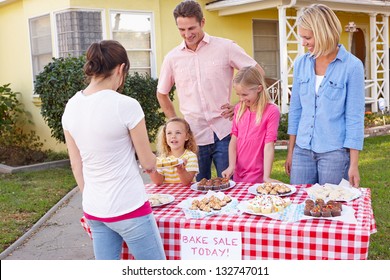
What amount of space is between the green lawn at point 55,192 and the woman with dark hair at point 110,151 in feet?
8.23

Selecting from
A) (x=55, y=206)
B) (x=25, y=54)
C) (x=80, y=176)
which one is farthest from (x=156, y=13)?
(x=80, y=176)

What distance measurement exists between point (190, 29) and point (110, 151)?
1789 mm

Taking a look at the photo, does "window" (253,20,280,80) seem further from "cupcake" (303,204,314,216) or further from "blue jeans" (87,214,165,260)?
"blue jeans" (87,214,165,260)

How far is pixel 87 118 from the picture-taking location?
7.66 ft

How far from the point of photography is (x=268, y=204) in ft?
9.24

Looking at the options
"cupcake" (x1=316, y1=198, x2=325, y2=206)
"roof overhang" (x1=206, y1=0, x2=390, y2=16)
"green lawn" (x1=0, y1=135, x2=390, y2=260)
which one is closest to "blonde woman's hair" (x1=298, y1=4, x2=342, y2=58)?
"cupcake" (x1=316, y1=198, x2=325, y2=206)

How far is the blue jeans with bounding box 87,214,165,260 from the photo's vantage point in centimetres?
247

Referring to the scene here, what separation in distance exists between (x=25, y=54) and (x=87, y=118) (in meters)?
9.01

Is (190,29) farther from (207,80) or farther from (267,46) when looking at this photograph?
(267,46)

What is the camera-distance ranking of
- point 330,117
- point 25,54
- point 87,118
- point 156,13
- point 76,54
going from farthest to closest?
point 25,54
point 156,13
point 76,54
point 330,117
point 87,118

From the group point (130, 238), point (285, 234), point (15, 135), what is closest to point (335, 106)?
point (285, 234)

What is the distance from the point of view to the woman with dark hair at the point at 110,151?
233 cm

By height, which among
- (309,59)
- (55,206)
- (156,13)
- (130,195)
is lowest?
(55,206)
